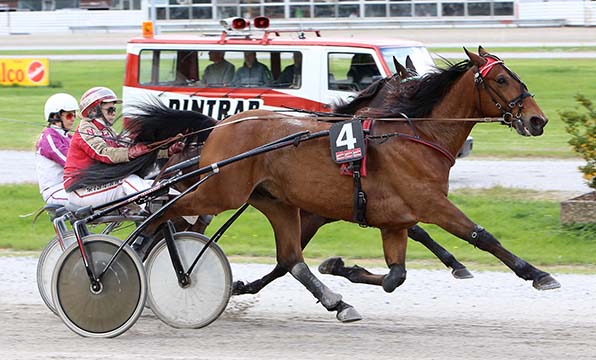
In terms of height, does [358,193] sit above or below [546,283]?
above

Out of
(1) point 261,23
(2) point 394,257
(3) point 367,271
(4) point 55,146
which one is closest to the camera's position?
(2) point 394,257

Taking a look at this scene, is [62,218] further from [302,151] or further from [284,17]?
[284,17]

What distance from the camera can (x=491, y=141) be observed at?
653 inches

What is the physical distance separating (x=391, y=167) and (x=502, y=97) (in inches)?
30.8

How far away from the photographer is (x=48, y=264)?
7203 millimetres

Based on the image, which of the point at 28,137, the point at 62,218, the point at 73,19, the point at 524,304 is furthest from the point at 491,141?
the point at 73,19

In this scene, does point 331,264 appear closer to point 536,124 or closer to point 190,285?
point 190,285

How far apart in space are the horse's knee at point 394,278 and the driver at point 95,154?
1667 millimetres

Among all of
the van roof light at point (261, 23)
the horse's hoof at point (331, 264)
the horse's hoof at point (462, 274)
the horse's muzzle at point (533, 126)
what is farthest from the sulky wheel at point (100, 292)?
the van roof light at point (261, 23)

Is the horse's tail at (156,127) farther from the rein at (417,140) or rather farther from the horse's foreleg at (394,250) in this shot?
the horse's foreleg at (394,250)

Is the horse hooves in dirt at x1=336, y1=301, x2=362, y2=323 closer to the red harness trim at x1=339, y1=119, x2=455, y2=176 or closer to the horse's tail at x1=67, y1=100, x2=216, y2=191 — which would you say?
the red harness trim at x1=339, y1=119, x2=455, y2=176

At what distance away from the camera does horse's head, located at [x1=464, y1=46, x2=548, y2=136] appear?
6.19 metres

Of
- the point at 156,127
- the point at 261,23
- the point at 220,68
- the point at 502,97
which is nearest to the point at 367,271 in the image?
the point at 502,97

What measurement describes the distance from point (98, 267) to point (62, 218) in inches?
25.9
